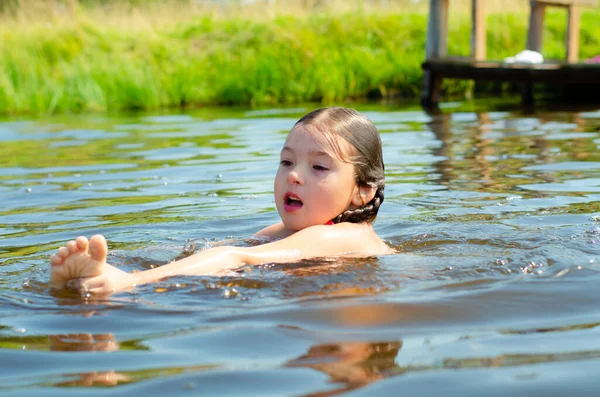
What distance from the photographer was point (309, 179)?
418 centimetres

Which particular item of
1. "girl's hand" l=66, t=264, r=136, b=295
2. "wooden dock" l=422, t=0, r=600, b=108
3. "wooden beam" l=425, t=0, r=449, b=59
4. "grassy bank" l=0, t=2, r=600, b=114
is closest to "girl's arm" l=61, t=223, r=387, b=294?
"girl's hand" l=66, t=264, r=136, b=295

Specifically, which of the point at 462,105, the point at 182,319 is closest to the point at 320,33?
the point at 462,105

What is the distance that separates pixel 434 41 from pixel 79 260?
11.2m

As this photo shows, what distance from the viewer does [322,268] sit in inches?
155

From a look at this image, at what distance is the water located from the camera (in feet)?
8.27

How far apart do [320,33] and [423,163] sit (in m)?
10.7

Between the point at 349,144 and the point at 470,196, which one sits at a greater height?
the point at 349,144

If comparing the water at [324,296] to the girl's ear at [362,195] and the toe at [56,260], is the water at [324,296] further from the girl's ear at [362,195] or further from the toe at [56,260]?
the girl's ear at [362,195]

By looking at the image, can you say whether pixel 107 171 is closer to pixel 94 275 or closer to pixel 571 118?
pixel 94 275

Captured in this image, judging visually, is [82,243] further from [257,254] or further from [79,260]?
[257,254]

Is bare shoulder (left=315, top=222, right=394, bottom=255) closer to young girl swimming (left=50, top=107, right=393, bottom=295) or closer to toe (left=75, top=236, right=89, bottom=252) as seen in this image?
young girl swimming (left=50, top=107, right=393, bottom=295)

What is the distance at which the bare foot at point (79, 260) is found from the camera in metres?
3.29

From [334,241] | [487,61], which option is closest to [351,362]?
[334,241]

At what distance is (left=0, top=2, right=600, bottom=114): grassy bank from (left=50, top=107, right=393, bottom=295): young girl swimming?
11.6m
